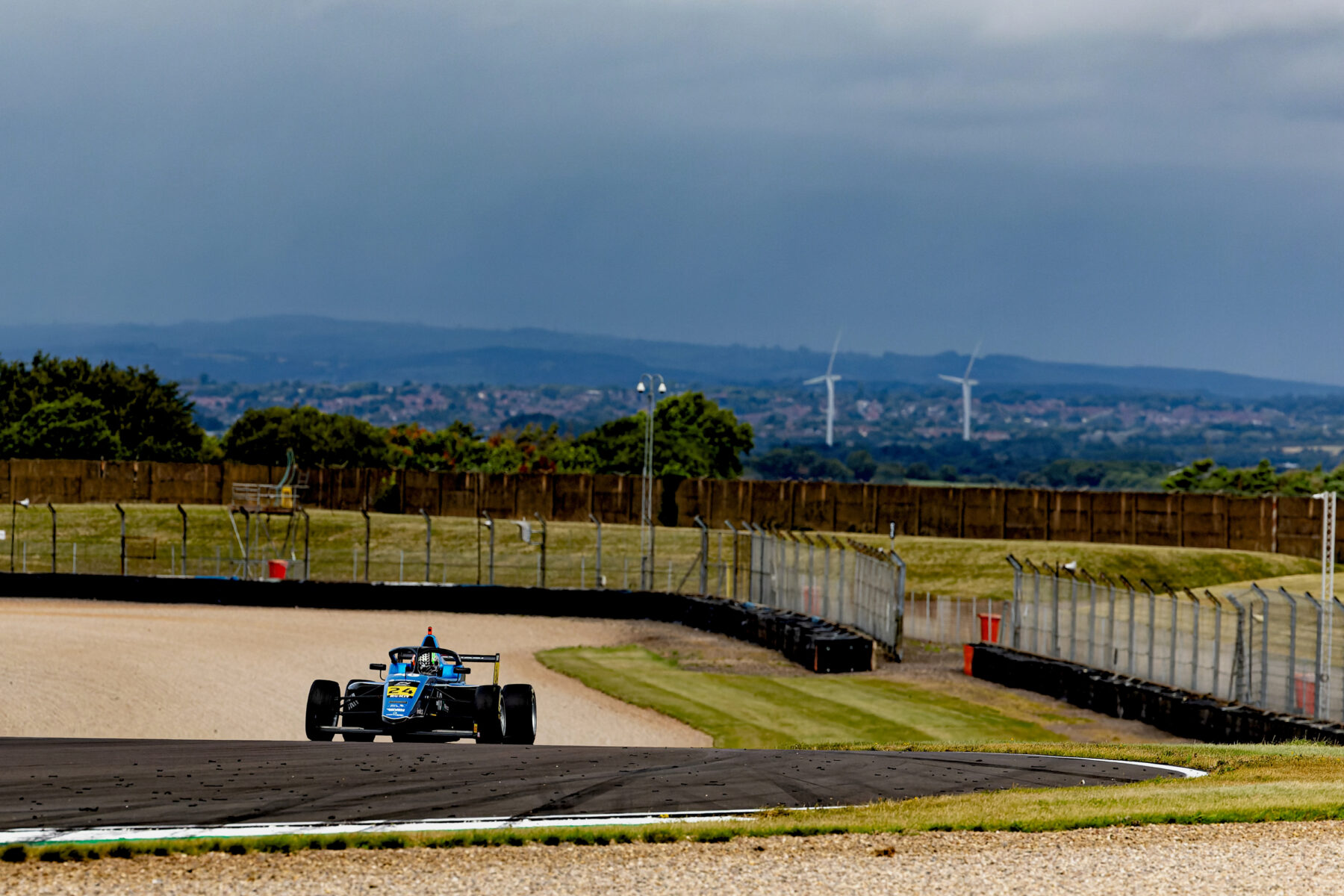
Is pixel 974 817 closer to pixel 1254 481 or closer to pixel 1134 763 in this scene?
pixel 1134 763

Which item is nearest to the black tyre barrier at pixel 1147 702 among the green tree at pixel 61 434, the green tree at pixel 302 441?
the green tree at pixel 61 434

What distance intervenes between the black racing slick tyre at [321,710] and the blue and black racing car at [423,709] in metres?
0.01

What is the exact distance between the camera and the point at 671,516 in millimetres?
87812

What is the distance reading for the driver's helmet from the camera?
837 inches

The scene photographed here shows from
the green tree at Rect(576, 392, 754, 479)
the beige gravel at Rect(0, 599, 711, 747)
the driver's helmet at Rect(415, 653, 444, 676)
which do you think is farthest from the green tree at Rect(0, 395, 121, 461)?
the driver's helmet at Rect(415, 653, 444, 676)

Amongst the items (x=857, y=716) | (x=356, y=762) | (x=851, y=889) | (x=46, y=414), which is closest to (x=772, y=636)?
(x=857, y=716)

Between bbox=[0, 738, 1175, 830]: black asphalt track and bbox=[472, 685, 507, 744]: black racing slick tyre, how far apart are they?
169cm

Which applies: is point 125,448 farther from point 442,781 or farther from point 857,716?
point 442,781

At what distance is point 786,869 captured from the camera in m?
11.8

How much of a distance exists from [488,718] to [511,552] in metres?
57.1

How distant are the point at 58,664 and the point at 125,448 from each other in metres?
109

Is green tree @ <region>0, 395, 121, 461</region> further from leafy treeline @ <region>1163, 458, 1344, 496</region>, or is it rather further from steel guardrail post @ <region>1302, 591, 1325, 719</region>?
steel guardrail post @ <region>1302, 591, 1325, 719</region>

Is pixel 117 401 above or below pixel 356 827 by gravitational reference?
above

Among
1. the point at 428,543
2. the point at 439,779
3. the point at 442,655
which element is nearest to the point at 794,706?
the point at 442,655
